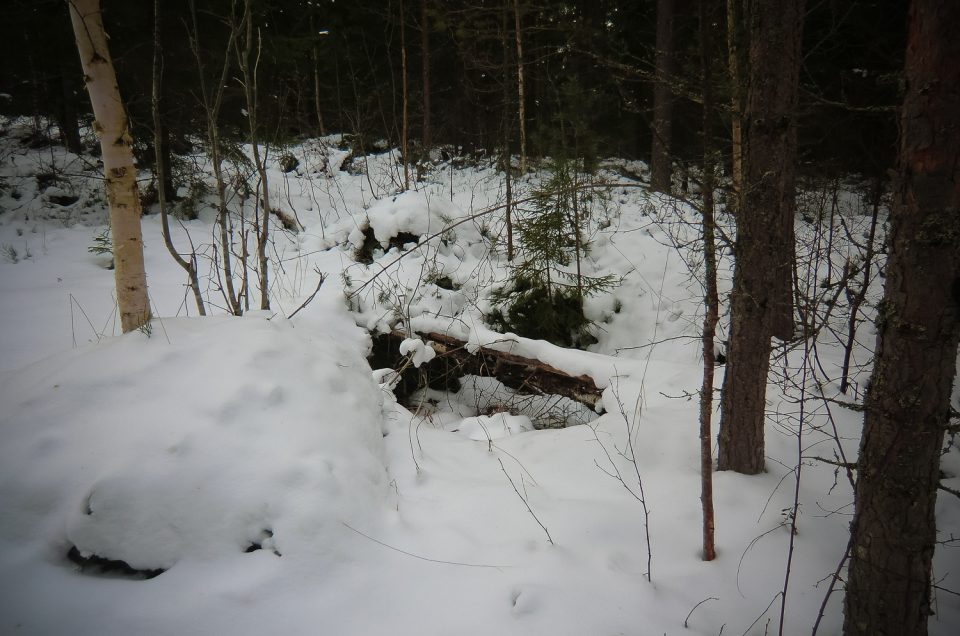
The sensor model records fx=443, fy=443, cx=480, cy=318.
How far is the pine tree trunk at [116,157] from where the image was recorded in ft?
9.81

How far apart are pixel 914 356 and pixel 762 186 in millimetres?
1047

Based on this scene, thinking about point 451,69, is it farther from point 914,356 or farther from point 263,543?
point 914,356

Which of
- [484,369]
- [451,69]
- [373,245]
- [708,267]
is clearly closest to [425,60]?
[373,245]

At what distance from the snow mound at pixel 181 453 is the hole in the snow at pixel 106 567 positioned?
0.03 meters

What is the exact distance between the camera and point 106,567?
6.35 ft

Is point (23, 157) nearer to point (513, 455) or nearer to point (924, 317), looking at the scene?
point (513, 455)

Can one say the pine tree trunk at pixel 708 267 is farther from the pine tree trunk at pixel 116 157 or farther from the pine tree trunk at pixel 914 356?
the pine tree trunk at pixel 116 157

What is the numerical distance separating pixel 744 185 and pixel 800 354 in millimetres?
2928

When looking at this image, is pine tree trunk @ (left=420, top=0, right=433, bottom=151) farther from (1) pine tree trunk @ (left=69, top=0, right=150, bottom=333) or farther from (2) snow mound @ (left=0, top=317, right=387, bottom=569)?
(2) snow mound @ (left=0, top=317, right=387, bottom=569)

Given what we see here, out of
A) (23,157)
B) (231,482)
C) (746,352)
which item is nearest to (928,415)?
(746,352)

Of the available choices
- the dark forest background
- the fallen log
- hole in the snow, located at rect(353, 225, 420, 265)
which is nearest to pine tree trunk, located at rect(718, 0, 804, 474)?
the dark forest background

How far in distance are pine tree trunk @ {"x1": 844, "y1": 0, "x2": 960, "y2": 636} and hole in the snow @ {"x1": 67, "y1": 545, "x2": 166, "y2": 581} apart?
9.50 ft

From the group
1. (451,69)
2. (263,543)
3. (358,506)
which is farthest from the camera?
(451,69)

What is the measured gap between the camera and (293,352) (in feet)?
10.0
